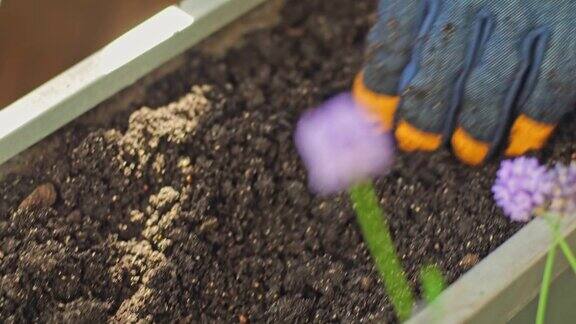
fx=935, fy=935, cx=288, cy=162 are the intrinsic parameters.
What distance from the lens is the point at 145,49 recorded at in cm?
124

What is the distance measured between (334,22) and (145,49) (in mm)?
283

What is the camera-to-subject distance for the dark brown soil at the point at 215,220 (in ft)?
3.66

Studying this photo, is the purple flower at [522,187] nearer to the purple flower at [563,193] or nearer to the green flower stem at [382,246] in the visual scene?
the purple flower at [563,193]

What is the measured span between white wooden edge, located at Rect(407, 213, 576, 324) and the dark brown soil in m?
0.10

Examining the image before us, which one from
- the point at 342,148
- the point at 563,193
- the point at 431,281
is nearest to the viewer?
the point at 563,193

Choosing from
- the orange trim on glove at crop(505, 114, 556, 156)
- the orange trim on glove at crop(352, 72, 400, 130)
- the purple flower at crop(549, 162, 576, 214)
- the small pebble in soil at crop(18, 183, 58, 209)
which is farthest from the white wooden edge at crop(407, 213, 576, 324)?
the small pebble in soil at crop(18, 183, 58, 209)

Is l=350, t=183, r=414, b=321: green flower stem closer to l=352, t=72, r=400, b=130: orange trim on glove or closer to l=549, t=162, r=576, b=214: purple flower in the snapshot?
l=352, t=72, r=400, b=130: orange trim on glove

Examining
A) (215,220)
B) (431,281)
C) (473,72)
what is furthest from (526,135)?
(215,220)

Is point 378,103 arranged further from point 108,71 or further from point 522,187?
point 108,71

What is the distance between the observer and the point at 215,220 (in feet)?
3.82

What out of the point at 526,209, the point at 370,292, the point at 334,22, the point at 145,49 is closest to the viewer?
the point at 526,209

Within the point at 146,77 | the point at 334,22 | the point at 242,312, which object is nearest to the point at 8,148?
the point at 146,77

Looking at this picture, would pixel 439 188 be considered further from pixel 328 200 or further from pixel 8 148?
pixel 8 148

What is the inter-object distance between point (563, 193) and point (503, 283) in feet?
0.37
